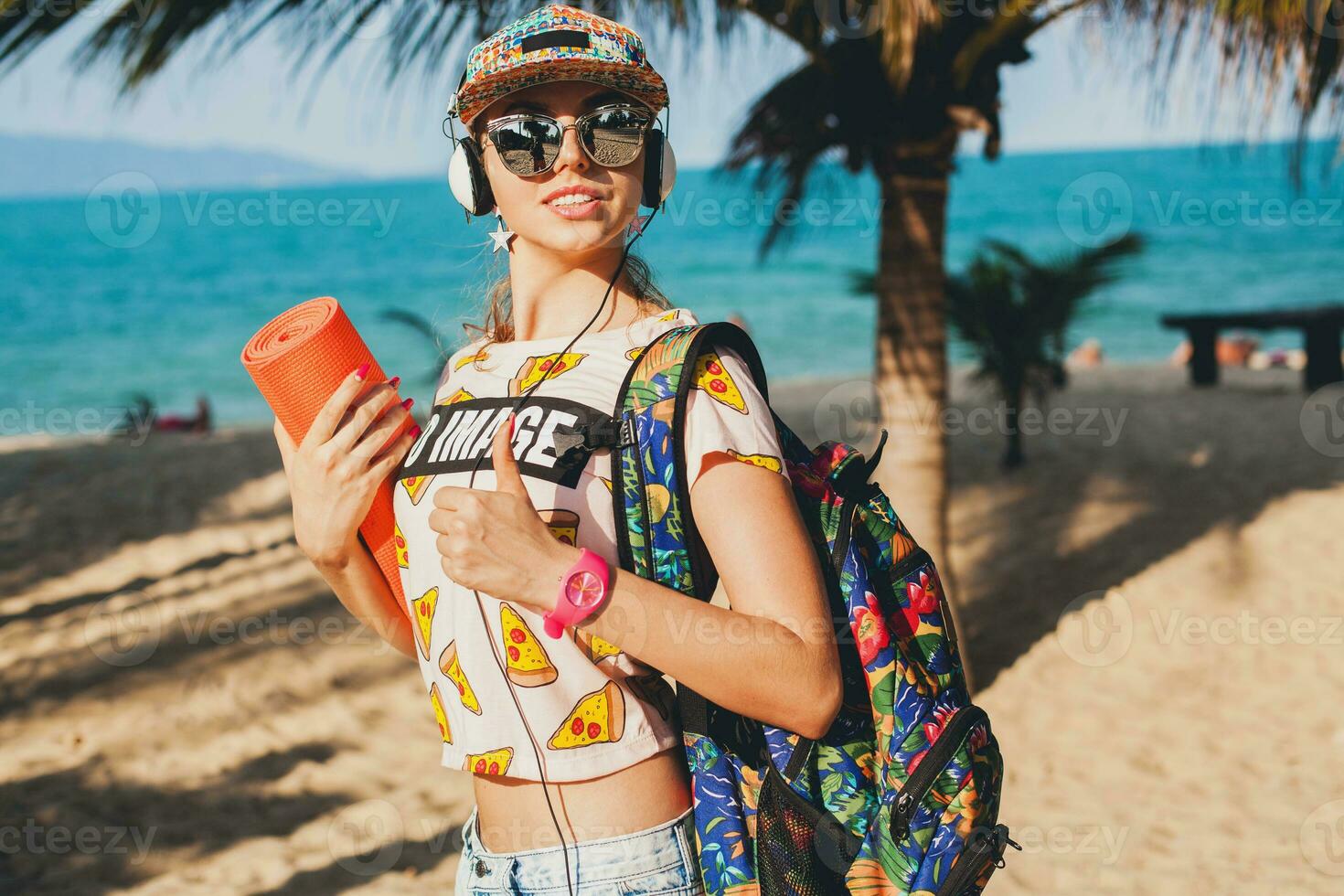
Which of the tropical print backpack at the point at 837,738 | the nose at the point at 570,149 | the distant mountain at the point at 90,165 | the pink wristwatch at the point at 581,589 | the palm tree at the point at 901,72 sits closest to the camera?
the pink wristwatch at the point at 581,589

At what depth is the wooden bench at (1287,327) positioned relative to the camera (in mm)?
9656

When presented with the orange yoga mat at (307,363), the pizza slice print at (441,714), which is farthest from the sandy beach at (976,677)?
the orange yoga mat at (307,363)

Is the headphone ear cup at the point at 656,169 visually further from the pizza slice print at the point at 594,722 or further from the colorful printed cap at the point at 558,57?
the pizza slice print at the point at 594,722

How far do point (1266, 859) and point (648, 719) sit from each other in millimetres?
3501

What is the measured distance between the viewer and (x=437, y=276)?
39.9 meters

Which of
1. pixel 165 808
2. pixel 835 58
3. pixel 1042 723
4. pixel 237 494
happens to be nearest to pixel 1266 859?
pixel 1042 723

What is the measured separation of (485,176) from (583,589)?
0.66 metres

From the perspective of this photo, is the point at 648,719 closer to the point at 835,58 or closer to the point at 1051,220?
the point at 835,58

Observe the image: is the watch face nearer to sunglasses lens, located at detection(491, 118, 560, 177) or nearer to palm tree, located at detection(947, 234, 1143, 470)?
sunglasses lens, located at detection(491, 118, 560, 177)

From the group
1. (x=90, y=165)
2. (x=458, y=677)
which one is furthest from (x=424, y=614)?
(x=90, y=165)

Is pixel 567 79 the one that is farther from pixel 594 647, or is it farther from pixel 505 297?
pixel 594 647

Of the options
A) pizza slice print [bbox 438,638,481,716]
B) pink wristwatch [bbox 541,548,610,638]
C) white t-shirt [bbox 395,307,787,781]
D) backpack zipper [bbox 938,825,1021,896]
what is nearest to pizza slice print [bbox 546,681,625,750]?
white t-shirt [bbox 395,307,787,781]

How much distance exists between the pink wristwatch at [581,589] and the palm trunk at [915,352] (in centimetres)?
389

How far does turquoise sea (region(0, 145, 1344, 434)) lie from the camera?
25.9 metres
